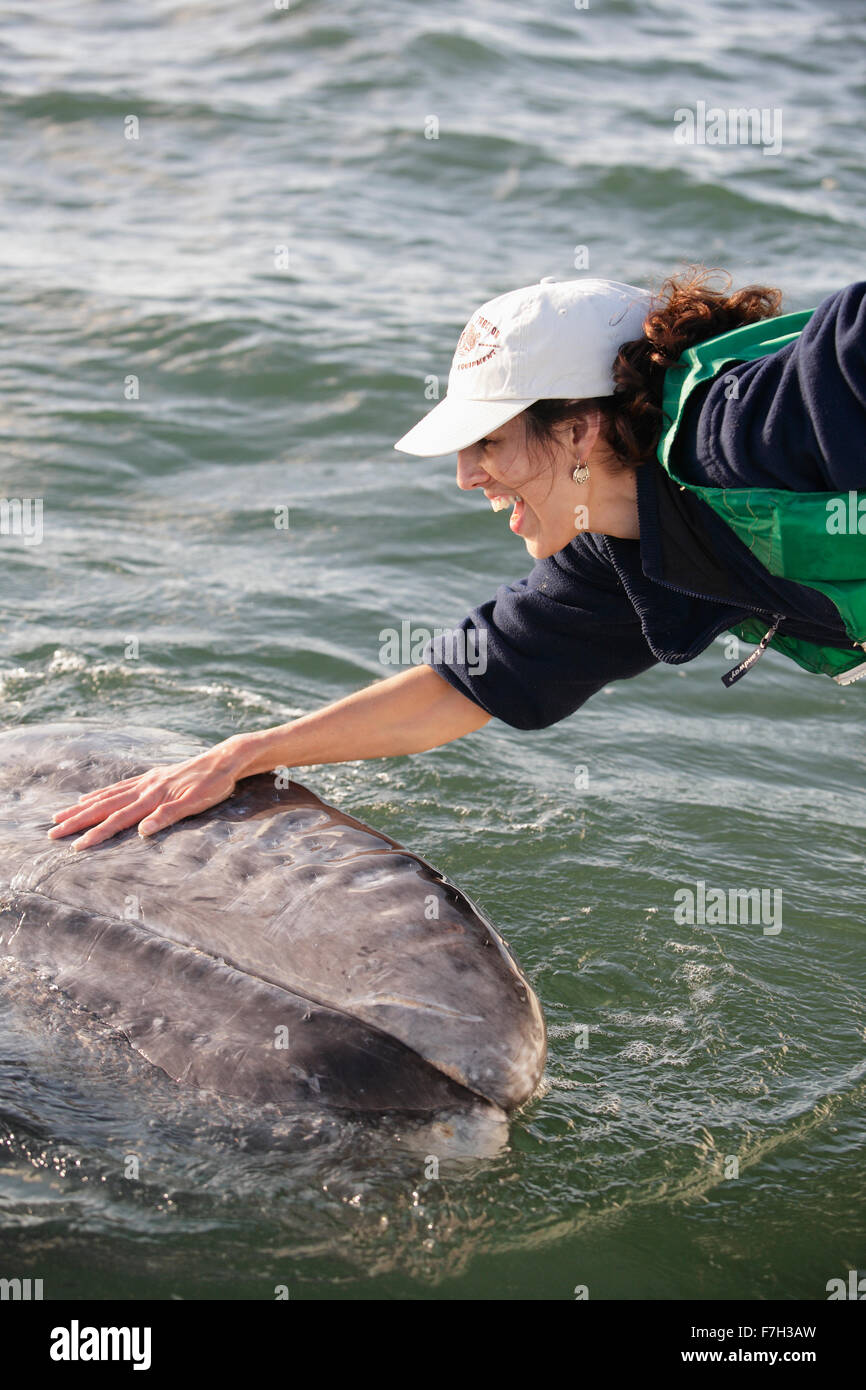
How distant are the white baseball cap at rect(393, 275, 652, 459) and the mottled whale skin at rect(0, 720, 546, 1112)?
1117 mm

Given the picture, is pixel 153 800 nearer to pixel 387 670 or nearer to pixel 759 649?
pixel 759 649

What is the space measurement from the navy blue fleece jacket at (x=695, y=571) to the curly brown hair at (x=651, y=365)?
10 cm

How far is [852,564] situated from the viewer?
3439mm

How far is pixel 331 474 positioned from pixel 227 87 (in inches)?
422

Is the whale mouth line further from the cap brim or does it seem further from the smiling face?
the cap brim

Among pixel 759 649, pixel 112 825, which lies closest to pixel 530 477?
pixel 759 649

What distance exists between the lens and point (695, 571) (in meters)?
3.72

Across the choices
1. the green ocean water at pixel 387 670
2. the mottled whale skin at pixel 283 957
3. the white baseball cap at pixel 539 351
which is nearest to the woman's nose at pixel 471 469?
the white baseball cap at pixel 539 351

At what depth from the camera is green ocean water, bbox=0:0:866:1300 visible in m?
3.46

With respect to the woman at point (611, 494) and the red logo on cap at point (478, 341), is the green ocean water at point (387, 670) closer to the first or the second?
the woman at point (611, 494)

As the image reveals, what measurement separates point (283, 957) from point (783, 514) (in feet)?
5.30

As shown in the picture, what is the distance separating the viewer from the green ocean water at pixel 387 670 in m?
3.46

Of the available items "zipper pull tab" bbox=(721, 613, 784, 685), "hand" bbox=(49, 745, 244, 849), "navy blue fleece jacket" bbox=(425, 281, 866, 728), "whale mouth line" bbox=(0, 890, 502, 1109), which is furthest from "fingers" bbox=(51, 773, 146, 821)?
"zipper pull tab" bbox=(721, 613, 784, 685)

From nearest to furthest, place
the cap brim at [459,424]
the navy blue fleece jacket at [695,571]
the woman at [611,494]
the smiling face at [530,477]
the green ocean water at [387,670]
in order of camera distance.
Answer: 1. the navy blue fleece jacket at [695,571]
2. the woman at [611,494]
3. the green ocean water at [387,670]
4. the cap brim at [459,424]
5. the smiling face at [530,477]
